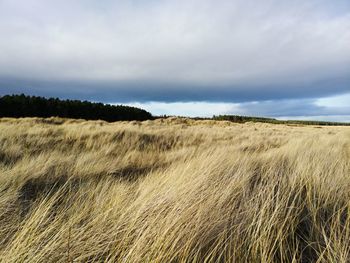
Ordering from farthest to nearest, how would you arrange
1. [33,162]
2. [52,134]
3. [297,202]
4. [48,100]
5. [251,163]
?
[48,100], [52,134], [33,162], [251,163], [297,202]

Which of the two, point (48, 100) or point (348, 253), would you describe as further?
point (48, 100)

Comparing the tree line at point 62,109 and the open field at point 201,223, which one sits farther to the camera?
the tree line at point 62,109

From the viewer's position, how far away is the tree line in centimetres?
4506

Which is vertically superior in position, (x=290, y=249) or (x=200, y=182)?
(x=200, y=182)

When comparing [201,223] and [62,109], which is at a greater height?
[201,223]

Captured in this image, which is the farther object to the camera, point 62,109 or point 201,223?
point 62,109

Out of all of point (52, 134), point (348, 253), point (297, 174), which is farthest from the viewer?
point (52, 134)

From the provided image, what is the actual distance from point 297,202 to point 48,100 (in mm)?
52870

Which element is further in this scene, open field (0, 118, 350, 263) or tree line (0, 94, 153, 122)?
tree line (0, 94, 153, 122)

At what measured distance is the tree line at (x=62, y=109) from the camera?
1774 inches

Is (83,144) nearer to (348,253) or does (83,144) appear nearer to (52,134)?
(52,134)

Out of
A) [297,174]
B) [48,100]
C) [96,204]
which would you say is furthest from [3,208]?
[48,100]

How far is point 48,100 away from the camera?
5084cm

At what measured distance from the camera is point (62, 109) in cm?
5084
